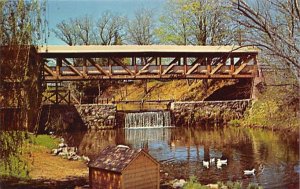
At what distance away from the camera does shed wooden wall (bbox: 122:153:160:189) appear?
272 inches

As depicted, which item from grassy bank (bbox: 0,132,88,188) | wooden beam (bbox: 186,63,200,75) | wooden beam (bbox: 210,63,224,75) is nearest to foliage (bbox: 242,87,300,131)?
wooden beam (bbox: 210,63,224,75)

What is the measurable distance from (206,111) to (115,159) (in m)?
14.1

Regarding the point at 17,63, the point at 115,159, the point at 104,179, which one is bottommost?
the point at 104,179

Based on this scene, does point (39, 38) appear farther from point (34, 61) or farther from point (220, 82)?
point (220, 82)

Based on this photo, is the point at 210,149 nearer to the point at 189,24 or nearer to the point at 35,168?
the point at 35,168

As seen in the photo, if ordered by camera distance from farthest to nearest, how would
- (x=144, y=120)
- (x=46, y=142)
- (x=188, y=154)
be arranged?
1. (x=144, y=120)
2. (x=46, y=142)
3. (x=188, y=154)

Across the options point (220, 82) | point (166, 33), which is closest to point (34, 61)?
point (220, 82)

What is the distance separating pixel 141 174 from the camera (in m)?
7.19

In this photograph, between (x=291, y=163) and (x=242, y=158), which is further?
(x=242, y=158)

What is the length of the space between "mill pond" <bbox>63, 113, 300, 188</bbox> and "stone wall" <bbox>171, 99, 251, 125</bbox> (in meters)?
0.73

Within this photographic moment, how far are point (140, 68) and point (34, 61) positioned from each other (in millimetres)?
14273

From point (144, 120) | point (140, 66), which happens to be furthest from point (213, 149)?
point (140, 66)

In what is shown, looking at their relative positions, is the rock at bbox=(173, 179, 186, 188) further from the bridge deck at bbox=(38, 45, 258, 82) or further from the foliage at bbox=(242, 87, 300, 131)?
the bridge deck at bbox=(38, 45, 258, 82)

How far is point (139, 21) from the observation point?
107 ft
